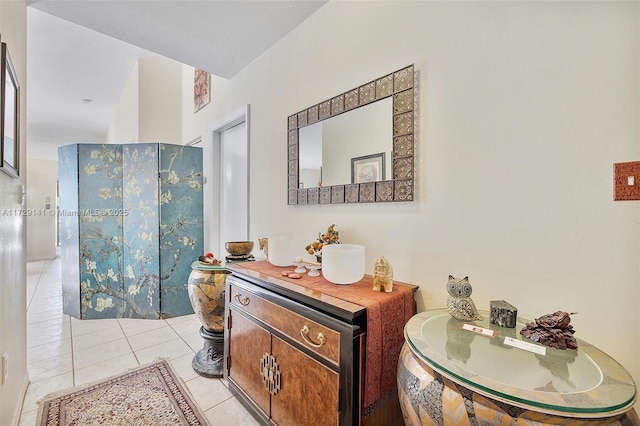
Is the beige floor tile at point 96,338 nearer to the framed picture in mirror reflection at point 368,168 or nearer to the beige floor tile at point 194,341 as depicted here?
the beige floor tile at point 194,341

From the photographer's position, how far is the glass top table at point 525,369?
66 centimetres

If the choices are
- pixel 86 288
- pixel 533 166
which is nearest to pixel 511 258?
pixel 533 166

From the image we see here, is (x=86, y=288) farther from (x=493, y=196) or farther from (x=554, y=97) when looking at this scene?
(x=554, y=97)

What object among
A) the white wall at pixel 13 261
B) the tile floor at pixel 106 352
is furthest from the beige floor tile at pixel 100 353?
the white wall at pixel 13 261

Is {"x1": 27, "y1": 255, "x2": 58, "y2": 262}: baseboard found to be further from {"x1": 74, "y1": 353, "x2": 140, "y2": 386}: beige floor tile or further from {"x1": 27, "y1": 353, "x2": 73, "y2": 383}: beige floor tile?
{"x1": 74, "y1": 353, "x2": 140, "y2": 386}: beige floor tile

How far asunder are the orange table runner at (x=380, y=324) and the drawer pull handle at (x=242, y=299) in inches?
16.3

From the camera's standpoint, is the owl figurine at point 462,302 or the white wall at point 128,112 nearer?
the owl figurine at point 462,302

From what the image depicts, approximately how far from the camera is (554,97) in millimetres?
1033

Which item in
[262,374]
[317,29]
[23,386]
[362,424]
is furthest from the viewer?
[317,29]

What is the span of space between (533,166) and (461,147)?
29cm

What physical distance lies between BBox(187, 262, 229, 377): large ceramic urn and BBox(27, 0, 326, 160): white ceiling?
190cm

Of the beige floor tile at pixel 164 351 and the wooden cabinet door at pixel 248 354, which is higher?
the wooden cabinet door at pixel 248 354

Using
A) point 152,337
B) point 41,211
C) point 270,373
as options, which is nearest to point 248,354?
point 270,373

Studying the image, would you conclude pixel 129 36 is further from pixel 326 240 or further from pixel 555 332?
pixel 555 332
